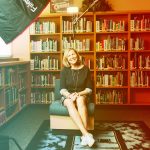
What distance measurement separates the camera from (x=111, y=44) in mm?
6375

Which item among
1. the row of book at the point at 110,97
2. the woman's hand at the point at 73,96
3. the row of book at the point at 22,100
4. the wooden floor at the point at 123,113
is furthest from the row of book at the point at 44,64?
the woman's hand at the point at 73,96

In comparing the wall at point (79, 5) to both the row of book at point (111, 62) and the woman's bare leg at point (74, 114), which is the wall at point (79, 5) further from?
the woman's bare leg at point (74, 114)

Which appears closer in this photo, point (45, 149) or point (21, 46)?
point (45, 149)

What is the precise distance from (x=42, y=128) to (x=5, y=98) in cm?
82

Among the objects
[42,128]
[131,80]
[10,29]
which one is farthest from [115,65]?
[10,29]

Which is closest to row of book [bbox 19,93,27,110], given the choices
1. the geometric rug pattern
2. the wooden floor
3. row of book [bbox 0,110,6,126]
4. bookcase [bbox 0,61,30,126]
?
bookcase [bbox 0,61,30,126]

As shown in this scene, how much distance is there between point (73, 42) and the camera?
646 centimetres

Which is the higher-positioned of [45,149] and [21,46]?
[21,46]

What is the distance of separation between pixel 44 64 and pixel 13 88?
1.24 meters

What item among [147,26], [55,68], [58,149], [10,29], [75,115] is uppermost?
[147,26]

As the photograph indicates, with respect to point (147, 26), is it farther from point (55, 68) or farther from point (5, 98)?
point (5, 98)

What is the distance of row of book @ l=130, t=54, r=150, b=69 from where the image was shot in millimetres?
6371

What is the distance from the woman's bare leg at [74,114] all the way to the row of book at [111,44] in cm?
249

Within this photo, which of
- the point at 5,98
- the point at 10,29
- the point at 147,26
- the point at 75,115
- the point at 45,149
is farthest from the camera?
the point at 147,26
